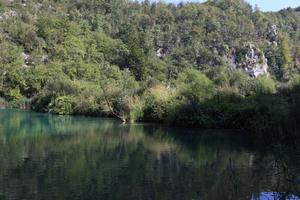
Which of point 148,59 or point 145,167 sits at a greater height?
point 148,59

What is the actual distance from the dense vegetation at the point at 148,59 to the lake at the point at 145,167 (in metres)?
6.77

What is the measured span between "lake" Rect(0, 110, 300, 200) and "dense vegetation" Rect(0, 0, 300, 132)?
6.77 metres

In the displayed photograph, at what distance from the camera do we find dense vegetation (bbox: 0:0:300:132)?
29.9 m

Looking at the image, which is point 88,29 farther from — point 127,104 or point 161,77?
point 127,104

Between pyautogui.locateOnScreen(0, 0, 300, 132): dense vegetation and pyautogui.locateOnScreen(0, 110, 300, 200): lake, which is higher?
pyautogui.locateOnScreen(0, 0, 300, 132): dense vegetation

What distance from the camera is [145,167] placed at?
13.9 meters

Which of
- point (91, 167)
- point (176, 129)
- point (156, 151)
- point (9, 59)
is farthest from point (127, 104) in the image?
point (9, 59)

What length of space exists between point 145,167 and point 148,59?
60.4m

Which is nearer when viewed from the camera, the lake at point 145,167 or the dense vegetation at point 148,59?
the lake at point 145,167

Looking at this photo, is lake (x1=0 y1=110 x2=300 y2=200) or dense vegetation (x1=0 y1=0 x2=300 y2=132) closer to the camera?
lake (x1=0 y1=110 x2=300 y2=200)

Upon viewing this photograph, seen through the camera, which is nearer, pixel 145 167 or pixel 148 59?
pixel 145 167

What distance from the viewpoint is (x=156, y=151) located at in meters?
17.4

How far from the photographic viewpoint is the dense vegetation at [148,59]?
29.9 metres

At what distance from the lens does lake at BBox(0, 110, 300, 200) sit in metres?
10.0
